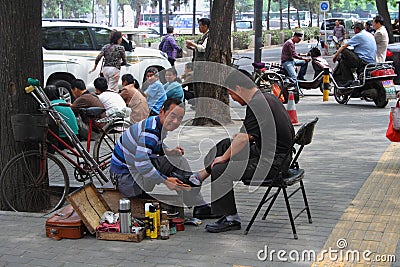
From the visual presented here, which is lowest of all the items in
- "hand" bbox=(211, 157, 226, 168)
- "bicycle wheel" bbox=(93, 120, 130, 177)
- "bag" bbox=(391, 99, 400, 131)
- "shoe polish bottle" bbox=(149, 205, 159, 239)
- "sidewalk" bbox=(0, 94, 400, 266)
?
"sidewalk" bbox=(0, 94, 400, 266)

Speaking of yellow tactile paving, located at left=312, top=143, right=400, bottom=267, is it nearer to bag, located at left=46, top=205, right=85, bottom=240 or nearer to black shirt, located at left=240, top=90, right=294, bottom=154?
black shirt, located at left=240, top=90, right=294, bottom=154

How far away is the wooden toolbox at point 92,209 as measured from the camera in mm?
5875

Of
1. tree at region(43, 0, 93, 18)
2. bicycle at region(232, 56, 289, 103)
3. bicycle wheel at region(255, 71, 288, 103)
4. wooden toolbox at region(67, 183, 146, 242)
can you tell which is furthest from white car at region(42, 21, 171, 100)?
tree at region(43, 0, 93, 18)

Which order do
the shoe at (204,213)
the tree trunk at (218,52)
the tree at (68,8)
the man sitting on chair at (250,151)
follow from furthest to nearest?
the tree at (68,8) < the tree trunk at (218,52) < the shoe at (204,213) < the man sitting on chair at (250,151)

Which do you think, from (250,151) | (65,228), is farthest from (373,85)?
(65,228)

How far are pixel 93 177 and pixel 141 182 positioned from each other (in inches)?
63.0

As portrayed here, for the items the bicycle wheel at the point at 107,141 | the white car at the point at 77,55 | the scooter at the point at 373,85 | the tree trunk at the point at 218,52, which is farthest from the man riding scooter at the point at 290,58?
the bicycle wheel at the point at 107,141

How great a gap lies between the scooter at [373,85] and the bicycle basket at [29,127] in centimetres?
888

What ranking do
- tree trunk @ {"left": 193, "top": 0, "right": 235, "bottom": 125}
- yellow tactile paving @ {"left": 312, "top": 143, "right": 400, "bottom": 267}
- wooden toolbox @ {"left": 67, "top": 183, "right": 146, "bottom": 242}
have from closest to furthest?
yellow tactile paving @ {"left": 312, "top": 143, "right": 400, "bottom": 267} → wooden toolbox @ {"left": 67, "top": 183, "right": 146, "bottom": 242} → tree trunk @ {"left": 193, "top": 0, "right": 235, "bottom": 125}

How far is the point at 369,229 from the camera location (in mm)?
6070

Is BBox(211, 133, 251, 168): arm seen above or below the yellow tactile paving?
above

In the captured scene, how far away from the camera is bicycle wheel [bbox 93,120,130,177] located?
850cm

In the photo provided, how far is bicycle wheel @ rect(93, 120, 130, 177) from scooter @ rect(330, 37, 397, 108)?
659cm

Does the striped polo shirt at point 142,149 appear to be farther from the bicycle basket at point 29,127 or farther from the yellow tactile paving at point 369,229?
the yellow tactile paving at point 369,229
